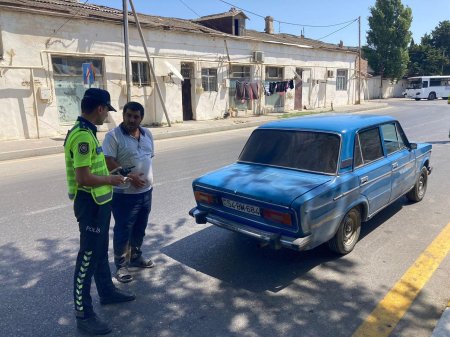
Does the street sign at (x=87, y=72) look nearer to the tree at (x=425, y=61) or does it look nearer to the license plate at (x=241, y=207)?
the license plate at (x=241, y=207)

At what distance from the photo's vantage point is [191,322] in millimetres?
3020

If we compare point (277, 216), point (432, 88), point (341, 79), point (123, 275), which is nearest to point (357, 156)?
point (277, 216)

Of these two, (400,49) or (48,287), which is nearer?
(48,287)

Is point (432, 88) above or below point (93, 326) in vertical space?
above

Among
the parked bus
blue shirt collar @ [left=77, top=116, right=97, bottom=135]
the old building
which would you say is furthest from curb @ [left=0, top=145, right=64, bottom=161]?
the parked bus

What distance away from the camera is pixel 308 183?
3.78 metres

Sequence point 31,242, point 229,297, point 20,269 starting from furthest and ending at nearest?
point 31,242, point 20,269, point 229,297

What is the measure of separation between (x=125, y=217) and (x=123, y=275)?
1.84ft

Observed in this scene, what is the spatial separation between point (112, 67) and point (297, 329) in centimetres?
1521

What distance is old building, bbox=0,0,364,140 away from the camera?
1363 centimetres

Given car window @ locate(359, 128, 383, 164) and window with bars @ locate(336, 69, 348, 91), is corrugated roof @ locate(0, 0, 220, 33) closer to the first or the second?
car window @ locate(359, 128, 383, 164)

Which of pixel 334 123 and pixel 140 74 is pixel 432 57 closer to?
pixel 140 74

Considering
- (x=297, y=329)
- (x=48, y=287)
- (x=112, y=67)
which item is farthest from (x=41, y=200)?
(x=112, y=67)

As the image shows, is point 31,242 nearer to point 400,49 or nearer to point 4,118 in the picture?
point 4,118
